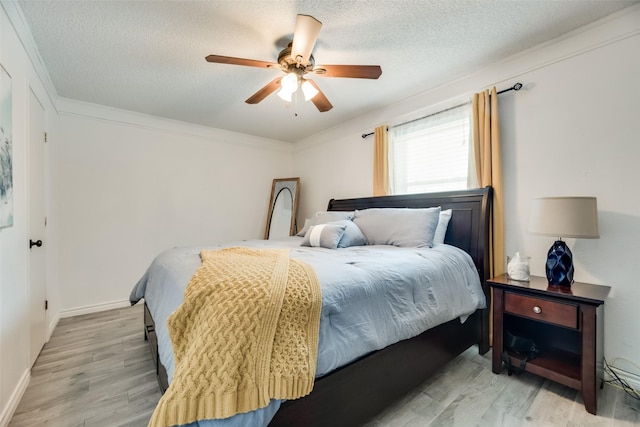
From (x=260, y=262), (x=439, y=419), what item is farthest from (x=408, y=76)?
(x=439, y=419)

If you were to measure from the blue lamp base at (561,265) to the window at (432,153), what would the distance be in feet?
3.20


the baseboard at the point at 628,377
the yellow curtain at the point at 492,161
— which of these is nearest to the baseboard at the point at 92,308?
the yellow curtain at the point at 492,161

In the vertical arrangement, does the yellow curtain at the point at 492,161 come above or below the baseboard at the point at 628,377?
above

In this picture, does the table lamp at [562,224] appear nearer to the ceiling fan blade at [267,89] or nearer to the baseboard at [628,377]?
the baseboard at [628,377]

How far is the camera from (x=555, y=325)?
71.7 inches

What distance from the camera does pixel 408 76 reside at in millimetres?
2637

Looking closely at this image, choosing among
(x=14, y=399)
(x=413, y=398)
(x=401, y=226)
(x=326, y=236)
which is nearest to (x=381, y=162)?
(x=401, y=226)

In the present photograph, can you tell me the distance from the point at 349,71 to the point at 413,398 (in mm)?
2218

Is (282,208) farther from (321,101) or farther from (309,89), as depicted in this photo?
(309,89)

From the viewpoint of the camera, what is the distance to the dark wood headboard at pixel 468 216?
2305 millimetres

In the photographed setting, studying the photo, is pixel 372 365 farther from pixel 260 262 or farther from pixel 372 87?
pixel 372 87

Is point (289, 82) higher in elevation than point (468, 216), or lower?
higher

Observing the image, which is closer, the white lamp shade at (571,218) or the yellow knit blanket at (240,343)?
the yellow knit blanket at (240,343)

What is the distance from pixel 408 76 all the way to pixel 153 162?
3.30 metres
